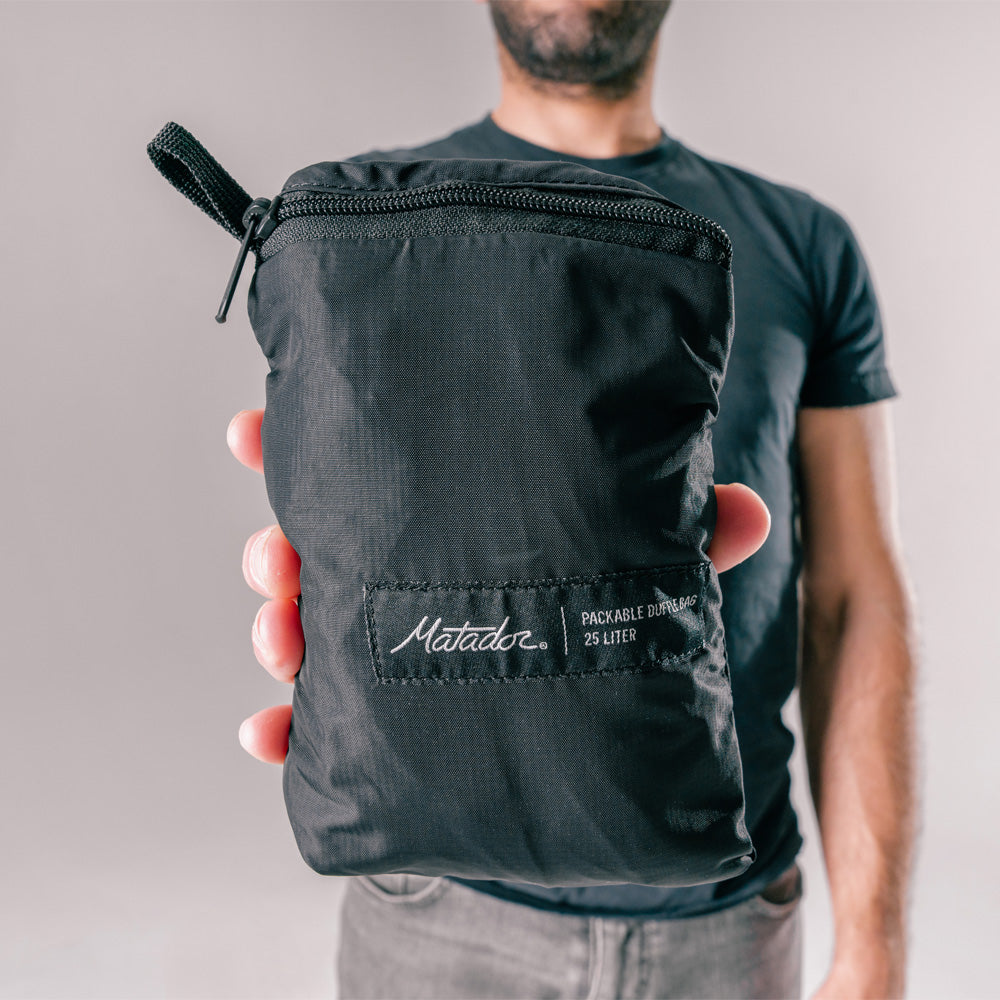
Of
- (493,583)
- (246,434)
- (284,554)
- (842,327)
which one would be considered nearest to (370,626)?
(493,583)

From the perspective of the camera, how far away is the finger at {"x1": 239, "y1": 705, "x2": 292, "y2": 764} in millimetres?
946

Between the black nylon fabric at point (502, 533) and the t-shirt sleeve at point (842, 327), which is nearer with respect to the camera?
the black nylon fabric at point (502, 533)

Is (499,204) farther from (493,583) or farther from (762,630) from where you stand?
(762,630)

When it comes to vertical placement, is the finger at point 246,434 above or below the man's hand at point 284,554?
above

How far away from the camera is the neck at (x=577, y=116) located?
1233 mm

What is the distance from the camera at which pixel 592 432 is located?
2.25ft

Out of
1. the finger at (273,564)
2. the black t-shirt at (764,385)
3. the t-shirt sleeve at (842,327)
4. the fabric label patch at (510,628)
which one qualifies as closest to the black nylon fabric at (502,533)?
the fabric label patch at (510,628)

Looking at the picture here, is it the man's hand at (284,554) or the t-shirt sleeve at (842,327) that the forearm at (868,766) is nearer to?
the t-shirt sleeve at (842,327)

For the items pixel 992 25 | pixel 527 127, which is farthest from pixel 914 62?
pixel 527 127

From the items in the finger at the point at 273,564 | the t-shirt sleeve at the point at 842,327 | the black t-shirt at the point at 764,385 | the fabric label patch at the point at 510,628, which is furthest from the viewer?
the t-shirt sleeve at the point at 842,327

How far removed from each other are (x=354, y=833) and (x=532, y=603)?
0.26m

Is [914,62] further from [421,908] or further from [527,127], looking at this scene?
[421,908]

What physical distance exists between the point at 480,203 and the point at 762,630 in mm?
683

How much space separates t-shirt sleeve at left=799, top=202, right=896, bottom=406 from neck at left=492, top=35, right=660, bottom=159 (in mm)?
303
